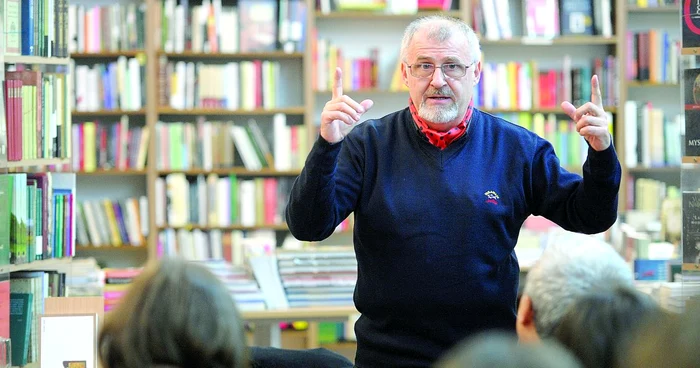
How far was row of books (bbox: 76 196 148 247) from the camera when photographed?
21.1ft

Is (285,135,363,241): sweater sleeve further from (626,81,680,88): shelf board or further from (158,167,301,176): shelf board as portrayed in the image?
(626,81,680,88): shelf board

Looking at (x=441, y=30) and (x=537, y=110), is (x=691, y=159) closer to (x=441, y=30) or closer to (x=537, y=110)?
(x=441, y=30)

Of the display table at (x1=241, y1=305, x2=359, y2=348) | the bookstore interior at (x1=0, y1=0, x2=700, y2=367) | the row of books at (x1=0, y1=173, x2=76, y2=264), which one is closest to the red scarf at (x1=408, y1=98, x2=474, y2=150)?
the row of books at (x1=0, y1=173, x2=76, y2=264)

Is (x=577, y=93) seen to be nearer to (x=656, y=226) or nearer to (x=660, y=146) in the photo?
(x=660, y=146)

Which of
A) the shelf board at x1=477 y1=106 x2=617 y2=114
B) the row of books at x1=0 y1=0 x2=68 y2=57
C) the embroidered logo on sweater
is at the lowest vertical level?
the embroidered logo on sweater

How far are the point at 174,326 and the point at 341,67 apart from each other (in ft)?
16.9

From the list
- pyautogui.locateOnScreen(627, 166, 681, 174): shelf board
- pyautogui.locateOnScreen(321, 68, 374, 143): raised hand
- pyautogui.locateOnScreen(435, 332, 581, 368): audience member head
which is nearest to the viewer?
pyautogui.locateOnScreen(435, 332, 581, 368): audience member head

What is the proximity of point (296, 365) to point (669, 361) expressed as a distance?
5.29ft

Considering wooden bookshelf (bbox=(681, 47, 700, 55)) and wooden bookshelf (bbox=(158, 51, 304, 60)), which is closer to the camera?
wooden bookshelf (bbox=(681, 47, 700, 55))

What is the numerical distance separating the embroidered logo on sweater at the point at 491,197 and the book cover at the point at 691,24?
80cm

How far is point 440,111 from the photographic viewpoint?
243 cm

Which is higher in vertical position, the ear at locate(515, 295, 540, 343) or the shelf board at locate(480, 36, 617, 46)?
the shelf board at locate(480, 36, 617, 46)

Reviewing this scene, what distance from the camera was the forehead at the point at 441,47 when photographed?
8.11 feet

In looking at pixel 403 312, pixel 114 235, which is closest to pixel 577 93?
pixel 114 235
